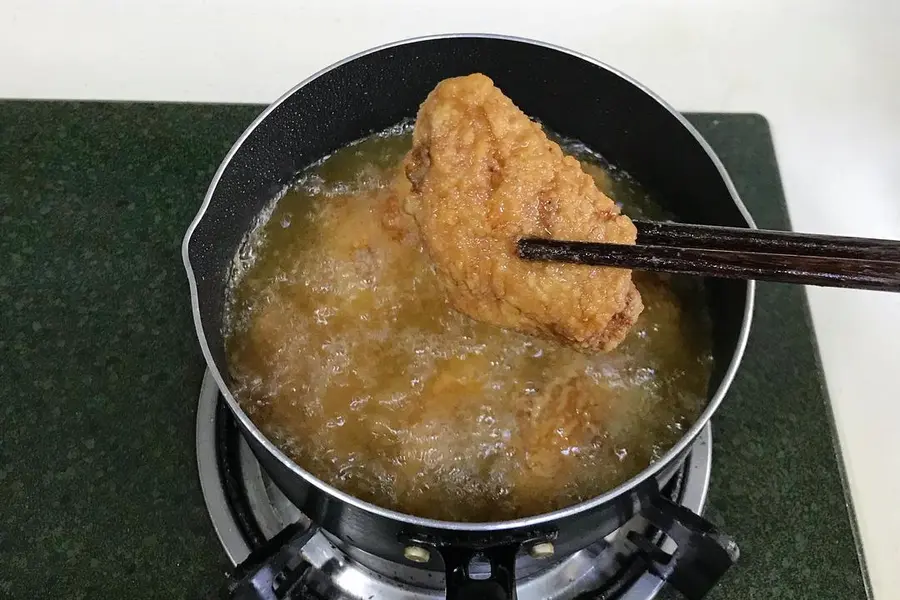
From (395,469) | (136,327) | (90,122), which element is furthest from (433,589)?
(90,122)

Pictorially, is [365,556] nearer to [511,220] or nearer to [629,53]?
[511,220]

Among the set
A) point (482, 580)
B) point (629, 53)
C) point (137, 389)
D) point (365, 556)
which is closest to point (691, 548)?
point (482, 580)

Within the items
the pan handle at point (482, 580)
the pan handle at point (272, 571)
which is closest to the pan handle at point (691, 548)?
the pan handle at point (482, 580)

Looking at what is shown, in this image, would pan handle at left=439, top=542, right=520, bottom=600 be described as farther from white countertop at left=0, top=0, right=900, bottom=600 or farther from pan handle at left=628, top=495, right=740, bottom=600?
white countertop at left=0, top=0, right=900, bottom=600

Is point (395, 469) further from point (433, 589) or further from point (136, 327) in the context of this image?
point (136, 327)

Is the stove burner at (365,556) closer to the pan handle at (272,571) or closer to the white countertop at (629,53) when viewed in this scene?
the pan handle at (272,571)
